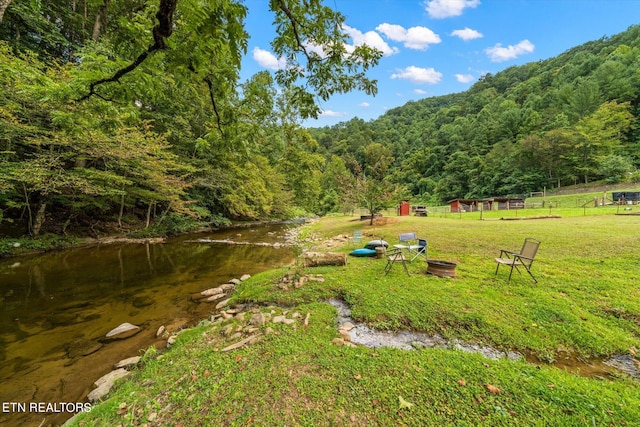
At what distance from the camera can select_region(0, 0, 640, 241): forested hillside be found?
280 centimetres

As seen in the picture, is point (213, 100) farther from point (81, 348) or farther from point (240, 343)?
point (81, 348)

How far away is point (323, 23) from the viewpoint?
11.7 ft

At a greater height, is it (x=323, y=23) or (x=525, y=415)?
(x=323, y=23)

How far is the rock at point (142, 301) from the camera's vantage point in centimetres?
604

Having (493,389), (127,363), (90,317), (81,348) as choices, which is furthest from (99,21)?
(493,389)

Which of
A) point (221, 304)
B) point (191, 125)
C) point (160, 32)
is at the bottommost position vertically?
point (221, 304)

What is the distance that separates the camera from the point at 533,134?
144 ft

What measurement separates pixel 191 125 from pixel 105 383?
19.2 meters

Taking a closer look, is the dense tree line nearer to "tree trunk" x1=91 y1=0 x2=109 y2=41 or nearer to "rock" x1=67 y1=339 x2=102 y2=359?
"tree trunk" x1=91 y1=0 x2=109 y2=41

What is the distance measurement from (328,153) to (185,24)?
72552mm

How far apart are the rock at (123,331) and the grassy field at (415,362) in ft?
4.36

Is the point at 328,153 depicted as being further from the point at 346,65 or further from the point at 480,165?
the point at 346,65

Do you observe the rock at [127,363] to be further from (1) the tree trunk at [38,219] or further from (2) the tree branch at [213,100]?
(1) the tree trunk at [38,219]

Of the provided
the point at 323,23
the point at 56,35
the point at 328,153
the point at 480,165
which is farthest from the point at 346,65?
the point at 328,153
